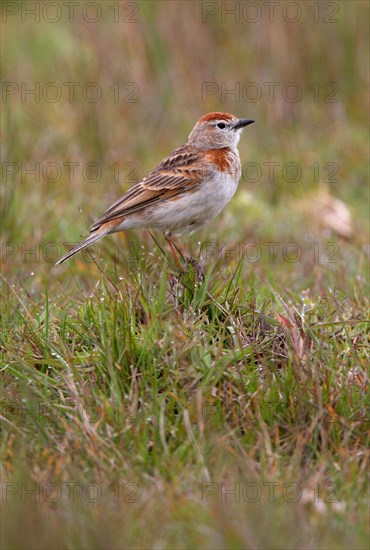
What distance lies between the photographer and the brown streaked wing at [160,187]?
6.68 m

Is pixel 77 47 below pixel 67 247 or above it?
above

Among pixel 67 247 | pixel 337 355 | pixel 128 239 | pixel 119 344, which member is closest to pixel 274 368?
pixel 337 355

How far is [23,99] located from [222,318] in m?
6.75

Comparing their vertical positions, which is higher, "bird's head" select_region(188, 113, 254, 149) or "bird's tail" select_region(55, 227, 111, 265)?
"bird's head" select_region(188, 113, 254, 149)

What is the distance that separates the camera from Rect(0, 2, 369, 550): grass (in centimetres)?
400

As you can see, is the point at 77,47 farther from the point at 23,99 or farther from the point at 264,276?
the point at 264,276

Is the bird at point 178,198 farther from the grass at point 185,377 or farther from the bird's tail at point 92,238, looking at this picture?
the grass at point 185,377

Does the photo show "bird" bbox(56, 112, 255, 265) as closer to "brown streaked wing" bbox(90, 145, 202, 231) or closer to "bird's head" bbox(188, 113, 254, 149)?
"brown streaked wing" bbox(90, 145, 202, 231)

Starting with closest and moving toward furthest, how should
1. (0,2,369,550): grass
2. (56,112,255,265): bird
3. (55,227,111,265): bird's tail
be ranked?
(0,2,369,550): grass, (55,227,111,265): bird's tail, (56,112,255,265): bird

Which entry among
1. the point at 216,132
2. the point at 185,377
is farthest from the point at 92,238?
the point at 185,377

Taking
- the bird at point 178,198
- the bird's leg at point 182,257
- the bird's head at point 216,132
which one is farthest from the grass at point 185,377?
the bird's head at point 216,132

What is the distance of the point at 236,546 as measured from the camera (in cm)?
367

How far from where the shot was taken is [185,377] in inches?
195

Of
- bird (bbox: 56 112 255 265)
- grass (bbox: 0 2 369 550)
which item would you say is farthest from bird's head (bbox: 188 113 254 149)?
grass (bbox: 0 2 369 550)
